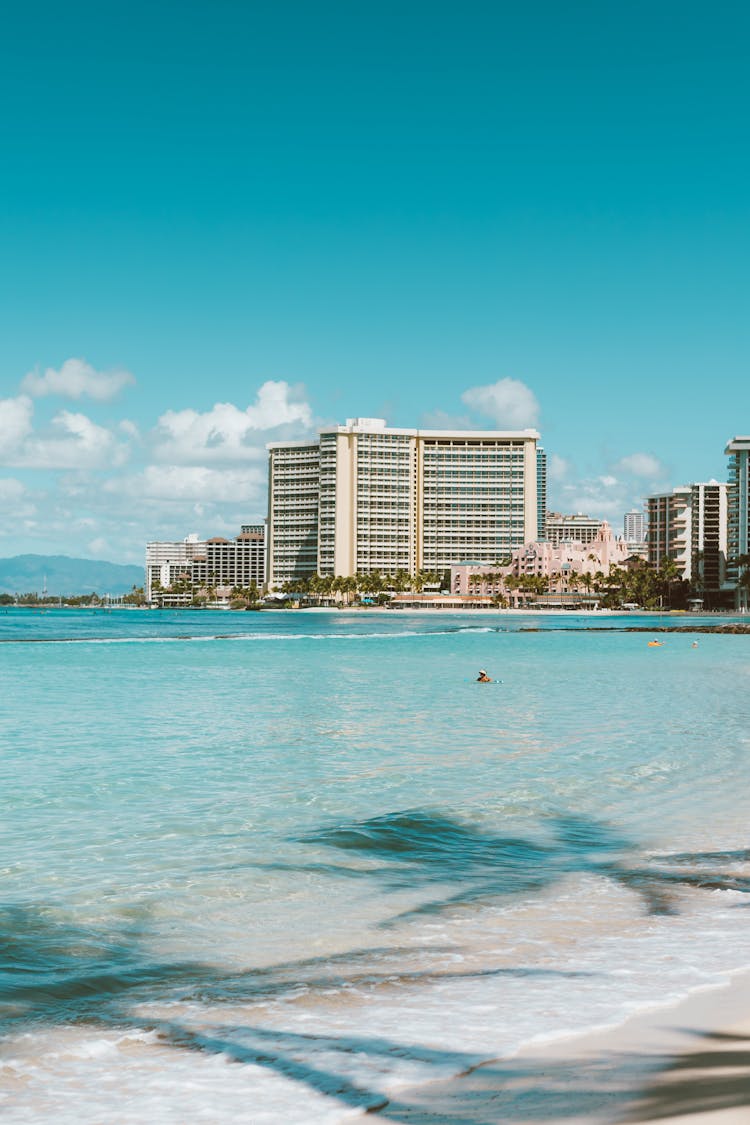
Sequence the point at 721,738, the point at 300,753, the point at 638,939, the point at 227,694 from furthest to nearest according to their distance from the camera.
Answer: the point at 227,694 < the point at 721,738 < the point at 300,753 < the point at 638,939

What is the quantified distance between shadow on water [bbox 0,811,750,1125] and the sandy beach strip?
15 millimetres

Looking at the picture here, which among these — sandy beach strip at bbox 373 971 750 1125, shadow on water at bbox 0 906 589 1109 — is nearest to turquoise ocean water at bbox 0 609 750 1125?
shadow on water at bbox 0 906 589 1109

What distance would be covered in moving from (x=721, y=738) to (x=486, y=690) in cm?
1681

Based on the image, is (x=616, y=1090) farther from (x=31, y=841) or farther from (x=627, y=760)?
(x=627, y=760)

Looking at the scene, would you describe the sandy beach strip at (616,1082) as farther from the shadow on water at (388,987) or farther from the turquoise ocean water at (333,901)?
the turquoise ocean water at (333,901)

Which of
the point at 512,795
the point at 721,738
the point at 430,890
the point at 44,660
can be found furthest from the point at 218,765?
the point at 44,660

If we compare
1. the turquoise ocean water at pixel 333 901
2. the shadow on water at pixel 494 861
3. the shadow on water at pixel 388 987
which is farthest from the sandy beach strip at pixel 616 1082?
the shadow on water at pixel 494 861

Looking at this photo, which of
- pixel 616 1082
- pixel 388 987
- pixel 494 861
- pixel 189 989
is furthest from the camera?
pixel 494 861

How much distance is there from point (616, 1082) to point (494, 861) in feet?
23.1

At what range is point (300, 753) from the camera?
2288cm

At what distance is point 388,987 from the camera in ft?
26.3

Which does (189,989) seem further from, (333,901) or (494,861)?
(494,861)

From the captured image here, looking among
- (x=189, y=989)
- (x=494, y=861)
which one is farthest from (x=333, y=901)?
(x=189, y=989)

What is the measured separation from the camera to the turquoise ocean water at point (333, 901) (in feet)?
21.6
